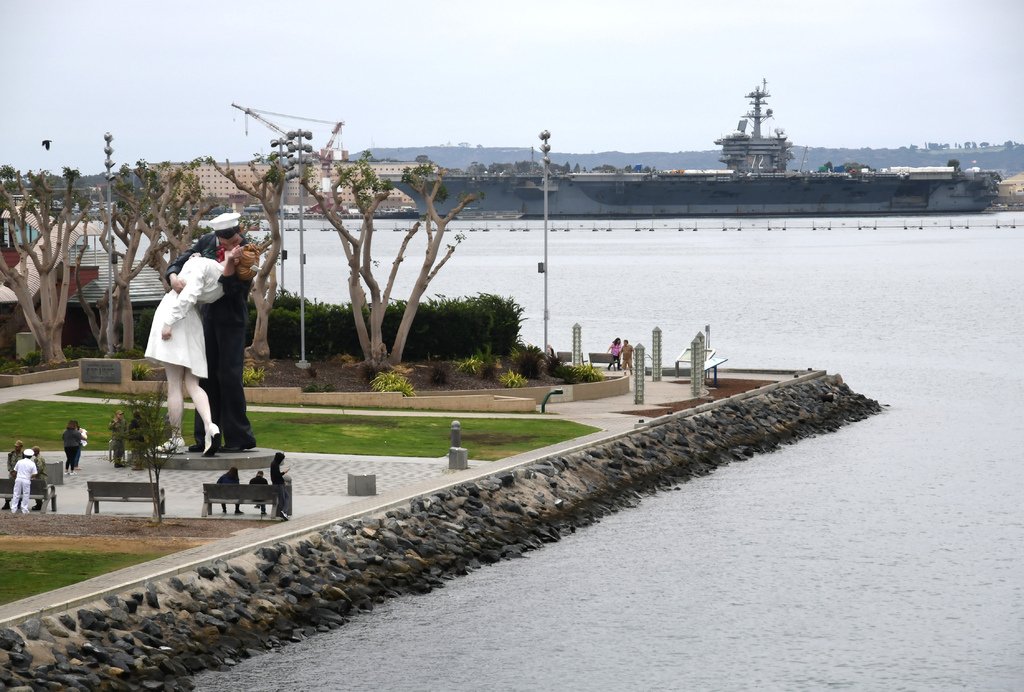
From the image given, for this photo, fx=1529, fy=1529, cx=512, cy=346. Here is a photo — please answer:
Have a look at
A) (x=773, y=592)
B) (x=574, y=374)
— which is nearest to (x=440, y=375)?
(x=574, y=374)

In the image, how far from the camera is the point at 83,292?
2015 inches

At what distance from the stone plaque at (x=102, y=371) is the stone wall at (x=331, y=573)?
44.2ft

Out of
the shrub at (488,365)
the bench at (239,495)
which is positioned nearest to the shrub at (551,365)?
the shrub at (488,365)

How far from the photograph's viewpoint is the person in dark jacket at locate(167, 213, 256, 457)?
95.2 feet

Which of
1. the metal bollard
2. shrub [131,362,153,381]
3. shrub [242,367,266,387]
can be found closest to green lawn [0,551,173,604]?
the metal bollard

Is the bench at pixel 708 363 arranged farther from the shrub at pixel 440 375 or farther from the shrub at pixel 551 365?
the shrub at pixel 440 375

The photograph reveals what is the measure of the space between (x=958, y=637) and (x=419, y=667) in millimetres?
8282

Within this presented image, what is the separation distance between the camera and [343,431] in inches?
1339

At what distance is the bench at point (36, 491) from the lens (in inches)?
977

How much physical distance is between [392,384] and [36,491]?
15.1 metres

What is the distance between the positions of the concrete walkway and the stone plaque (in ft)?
5.42

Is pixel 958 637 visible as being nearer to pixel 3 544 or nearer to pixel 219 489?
pixel 219 489

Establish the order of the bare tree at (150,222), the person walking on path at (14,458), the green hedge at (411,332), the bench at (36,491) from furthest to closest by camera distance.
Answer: the bare tree at (150,222) → the green hedge at (411,332) → the person walking on path at (14,458) → the bench at (36,491)

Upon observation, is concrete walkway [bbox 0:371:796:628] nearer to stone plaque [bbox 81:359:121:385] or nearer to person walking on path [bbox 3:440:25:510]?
person walking on path [bbox 3:440:25:510]
